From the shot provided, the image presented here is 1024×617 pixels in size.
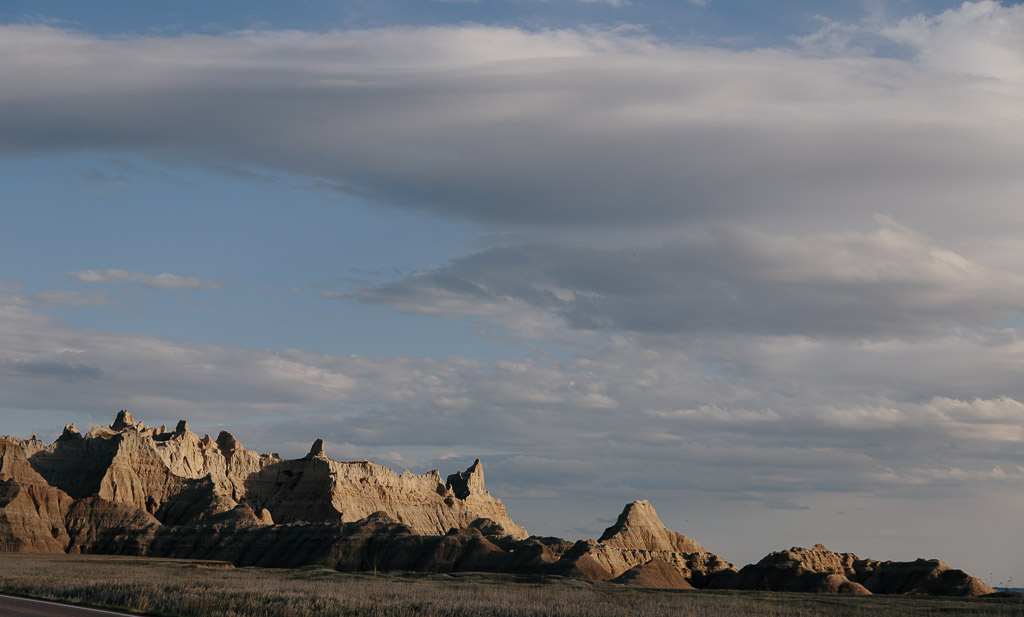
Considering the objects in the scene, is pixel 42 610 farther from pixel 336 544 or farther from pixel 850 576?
pixel 850 576

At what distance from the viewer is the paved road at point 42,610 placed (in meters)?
32.6

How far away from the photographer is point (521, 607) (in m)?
44.2

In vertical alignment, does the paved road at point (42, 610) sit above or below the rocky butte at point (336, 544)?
below

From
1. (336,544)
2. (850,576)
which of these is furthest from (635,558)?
(336,544)

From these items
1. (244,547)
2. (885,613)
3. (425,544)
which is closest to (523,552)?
(425,544)

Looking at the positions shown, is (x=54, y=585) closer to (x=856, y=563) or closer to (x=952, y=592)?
(x=952, y=592)

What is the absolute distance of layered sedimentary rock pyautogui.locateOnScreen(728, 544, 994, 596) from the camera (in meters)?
131

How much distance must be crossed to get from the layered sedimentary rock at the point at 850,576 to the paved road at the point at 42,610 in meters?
110

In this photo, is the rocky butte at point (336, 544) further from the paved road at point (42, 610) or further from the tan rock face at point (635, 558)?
the paved road at point (42, 610)

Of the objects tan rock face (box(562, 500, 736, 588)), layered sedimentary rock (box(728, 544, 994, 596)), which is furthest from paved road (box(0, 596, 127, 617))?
layered sedimentary rock (box(728, 544, 994, 596))

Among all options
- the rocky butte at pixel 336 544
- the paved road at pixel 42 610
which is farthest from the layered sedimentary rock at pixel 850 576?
the paved road at pixel 42 610

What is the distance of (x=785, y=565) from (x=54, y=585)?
116m

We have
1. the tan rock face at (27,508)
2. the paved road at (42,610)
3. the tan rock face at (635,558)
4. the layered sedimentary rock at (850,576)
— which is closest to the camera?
the paved road at (42,610)

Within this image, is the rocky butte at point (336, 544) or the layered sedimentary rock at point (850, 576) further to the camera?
the rocky butte at point (336, 544)
